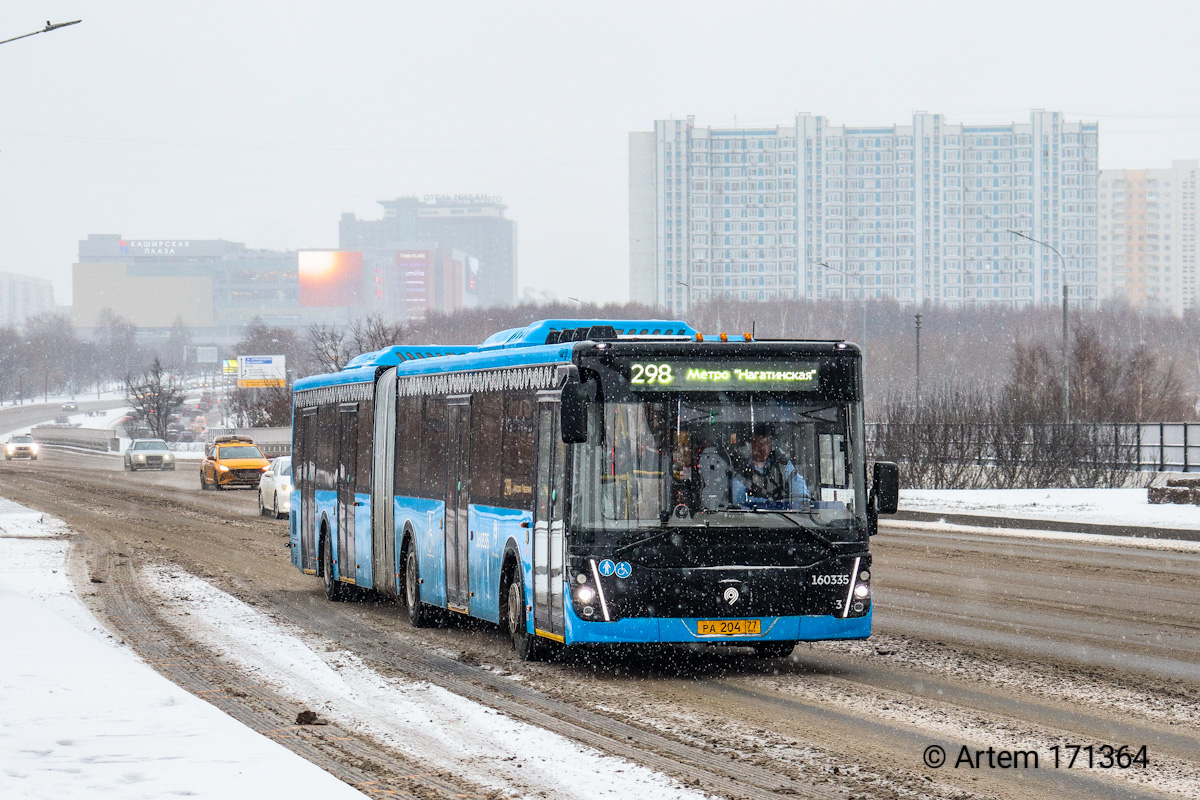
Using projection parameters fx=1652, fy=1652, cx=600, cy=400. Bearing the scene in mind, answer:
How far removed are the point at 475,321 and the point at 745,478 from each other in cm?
18177

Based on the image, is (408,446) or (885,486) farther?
(408,446)

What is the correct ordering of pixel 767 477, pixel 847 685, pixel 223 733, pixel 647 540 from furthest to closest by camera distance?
pixel 767 477
pixel 647 540
pixel 847 685
pixel 223 733

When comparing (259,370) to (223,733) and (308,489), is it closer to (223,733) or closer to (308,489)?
(308,489)

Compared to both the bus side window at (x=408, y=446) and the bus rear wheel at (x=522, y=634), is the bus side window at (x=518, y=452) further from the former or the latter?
the bus side window at (x=408, y=446)

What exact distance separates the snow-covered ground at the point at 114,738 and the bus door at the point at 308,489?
7.04m

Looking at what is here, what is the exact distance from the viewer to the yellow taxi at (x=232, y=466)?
52.4m

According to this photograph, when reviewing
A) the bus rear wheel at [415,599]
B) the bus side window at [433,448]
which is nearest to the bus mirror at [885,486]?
the bus side window at [433,448]

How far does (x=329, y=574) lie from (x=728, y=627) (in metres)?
8.44

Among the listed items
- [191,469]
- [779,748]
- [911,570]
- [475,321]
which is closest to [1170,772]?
[779,748]

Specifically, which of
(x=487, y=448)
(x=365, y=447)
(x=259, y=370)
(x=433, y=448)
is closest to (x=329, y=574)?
(x=365, y=447)

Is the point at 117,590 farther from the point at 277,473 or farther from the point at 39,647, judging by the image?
the point at 277,473

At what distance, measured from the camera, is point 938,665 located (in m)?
12.4

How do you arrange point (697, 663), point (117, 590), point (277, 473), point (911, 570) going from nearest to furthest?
1. point (697, 663)
2. point (117, 590)
3. point (911, 570)
4. point (277, 473)

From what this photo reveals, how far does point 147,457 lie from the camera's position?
7350 cm
